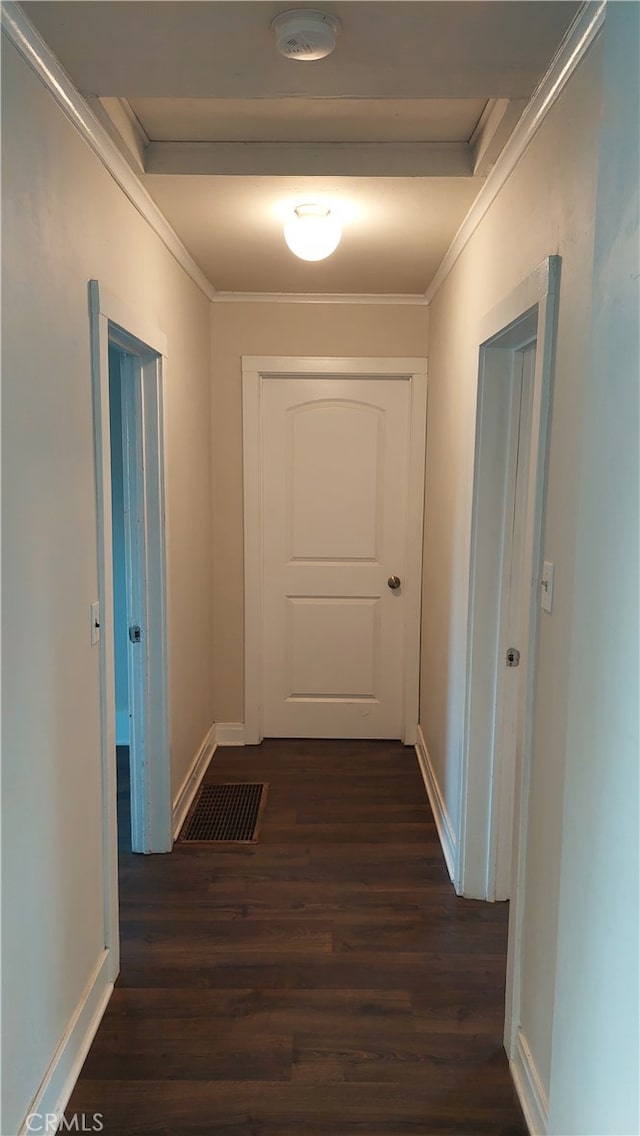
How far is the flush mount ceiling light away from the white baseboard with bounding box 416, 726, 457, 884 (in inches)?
82.0

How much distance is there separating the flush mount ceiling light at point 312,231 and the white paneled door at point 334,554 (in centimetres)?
130

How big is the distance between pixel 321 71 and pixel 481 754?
1965 millimetres

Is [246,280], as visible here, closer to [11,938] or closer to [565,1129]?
[11,938]

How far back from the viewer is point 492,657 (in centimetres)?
234

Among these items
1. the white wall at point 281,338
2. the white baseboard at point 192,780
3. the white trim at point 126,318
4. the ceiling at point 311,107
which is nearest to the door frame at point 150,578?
the white trim at point 126,318

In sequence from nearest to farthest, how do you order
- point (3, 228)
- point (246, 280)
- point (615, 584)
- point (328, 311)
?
point (615, 584) < point (3, 228) < point (246, 280) < point (328, 311)

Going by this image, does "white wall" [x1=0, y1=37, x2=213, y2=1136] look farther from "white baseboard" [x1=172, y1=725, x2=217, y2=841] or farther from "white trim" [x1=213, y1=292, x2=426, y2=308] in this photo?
"white trim" [x1=213, y1=292, x2=426, y2=308]

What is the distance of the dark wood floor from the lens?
1.63 meters

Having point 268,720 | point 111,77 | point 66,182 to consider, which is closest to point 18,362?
point 66,182

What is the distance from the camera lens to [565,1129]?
4.20 ft

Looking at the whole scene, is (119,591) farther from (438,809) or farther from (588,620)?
(588,620)

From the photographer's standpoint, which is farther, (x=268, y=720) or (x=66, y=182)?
(x=268, y=720)

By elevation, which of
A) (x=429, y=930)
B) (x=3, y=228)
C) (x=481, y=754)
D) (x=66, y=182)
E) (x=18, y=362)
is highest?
(x=66, y=182)

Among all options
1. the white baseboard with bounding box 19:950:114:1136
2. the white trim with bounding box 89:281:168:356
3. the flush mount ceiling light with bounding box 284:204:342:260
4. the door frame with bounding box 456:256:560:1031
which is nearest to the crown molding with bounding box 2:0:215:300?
the white trim with bounding box 89:281:168:356
